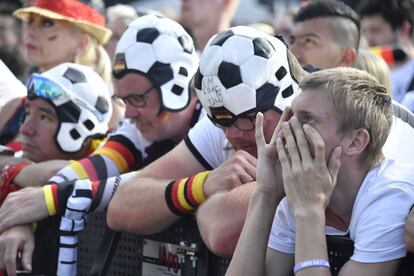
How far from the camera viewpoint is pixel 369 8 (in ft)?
29.6

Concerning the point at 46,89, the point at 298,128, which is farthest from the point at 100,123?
the point at 298,128

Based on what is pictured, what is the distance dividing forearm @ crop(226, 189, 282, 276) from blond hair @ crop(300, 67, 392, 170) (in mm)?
404

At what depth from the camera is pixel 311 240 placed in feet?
10.7

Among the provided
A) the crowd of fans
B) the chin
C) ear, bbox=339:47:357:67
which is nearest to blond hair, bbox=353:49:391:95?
the crowd of fans

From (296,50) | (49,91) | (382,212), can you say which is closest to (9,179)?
(49,91)

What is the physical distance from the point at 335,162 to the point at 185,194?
39.6 inches

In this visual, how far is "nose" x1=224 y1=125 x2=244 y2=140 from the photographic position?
4.18m

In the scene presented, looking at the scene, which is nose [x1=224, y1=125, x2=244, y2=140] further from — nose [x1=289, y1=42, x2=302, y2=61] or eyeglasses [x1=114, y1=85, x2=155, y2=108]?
nose [x1=289, y1=42, x2=302, y2=61]

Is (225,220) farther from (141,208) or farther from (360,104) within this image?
(360,104)

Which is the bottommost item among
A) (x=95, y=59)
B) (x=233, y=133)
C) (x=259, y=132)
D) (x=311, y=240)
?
(x=95, y=59)

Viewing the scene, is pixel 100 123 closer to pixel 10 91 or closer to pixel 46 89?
pixel 46 89

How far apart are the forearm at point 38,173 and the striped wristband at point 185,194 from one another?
3.71ft

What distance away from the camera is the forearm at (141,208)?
4285 mm

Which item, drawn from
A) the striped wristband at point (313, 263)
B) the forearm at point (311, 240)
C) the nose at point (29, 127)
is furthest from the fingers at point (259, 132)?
the nose at point (29, 127)
